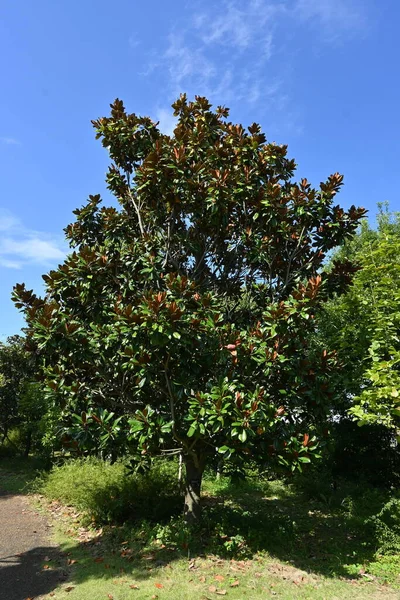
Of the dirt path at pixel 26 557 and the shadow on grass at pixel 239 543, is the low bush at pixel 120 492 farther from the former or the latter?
the dirt path at pixel 26 557

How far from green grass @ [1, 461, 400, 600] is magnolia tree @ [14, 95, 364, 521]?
1057mm

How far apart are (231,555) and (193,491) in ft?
5.01

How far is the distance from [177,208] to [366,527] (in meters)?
8.46

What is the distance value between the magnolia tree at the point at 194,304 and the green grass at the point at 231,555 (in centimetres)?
106

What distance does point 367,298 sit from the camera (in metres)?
9.88

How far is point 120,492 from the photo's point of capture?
9.45m

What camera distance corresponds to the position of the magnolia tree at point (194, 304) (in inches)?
254

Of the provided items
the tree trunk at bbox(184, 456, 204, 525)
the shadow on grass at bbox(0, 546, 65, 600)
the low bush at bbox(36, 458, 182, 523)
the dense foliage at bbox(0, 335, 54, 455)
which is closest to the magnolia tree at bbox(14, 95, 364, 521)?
the tree trunk at bbox(184, 456, 204, 525)

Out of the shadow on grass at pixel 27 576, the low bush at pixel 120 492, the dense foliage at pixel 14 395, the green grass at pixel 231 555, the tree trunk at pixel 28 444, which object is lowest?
the shadow on grass at pixel 27 576

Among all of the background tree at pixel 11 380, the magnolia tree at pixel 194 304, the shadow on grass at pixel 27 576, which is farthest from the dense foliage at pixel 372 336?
the background tree at pixel 11 380

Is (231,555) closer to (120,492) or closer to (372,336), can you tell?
(120,492)

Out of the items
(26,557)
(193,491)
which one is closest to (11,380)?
(26,557)

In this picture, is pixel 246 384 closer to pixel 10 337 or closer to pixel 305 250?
pixel 305 250

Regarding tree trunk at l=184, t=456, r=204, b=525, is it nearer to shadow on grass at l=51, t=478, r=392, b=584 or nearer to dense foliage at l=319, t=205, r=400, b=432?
shadow on grass at l=51, t=478, r=392, b=584
